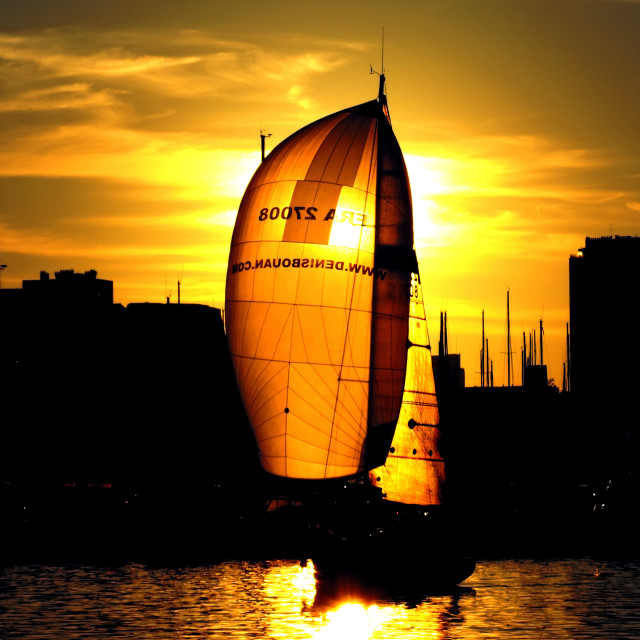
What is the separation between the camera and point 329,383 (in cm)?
5025

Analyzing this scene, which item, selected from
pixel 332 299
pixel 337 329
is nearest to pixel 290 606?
pixel 337 329

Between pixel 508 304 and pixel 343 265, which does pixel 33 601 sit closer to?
pixel 343 265

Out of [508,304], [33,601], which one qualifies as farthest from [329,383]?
[508,304]

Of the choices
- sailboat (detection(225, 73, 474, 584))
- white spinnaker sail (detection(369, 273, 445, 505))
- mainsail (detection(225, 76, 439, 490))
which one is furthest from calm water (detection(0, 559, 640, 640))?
mainsail (detection(225, 76, 439, 490))

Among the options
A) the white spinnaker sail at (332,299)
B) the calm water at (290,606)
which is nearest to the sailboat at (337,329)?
the white spinnaker sail at (332,299)

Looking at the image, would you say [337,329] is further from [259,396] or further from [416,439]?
[416,439]

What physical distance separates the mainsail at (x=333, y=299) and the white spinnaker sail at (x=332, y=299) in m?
0.04

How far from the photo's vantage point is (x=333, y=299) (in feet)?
164

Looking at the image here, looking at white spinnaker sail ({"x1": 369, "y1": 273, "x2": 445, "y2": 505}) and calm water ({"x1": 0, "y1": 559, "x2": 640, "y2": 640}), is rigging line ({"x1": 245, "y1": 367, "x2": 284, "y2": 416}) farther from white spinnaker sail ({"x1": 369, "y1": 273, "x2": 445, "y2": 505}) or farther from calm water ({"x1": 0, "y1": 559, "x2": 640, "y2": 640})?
calm water ({"x1": 0, "y1": 559, "x2": 640, "y2": 640})

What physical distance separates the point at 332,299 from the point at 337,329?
1.09 m

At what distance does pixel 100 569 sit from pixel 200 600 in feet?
42.5

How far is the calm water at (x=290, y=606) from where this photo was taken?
4694 centimetres

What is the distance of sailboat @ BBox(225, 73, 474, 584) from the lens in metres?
50.1

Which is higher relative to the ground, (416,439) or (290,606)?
(416,439)
